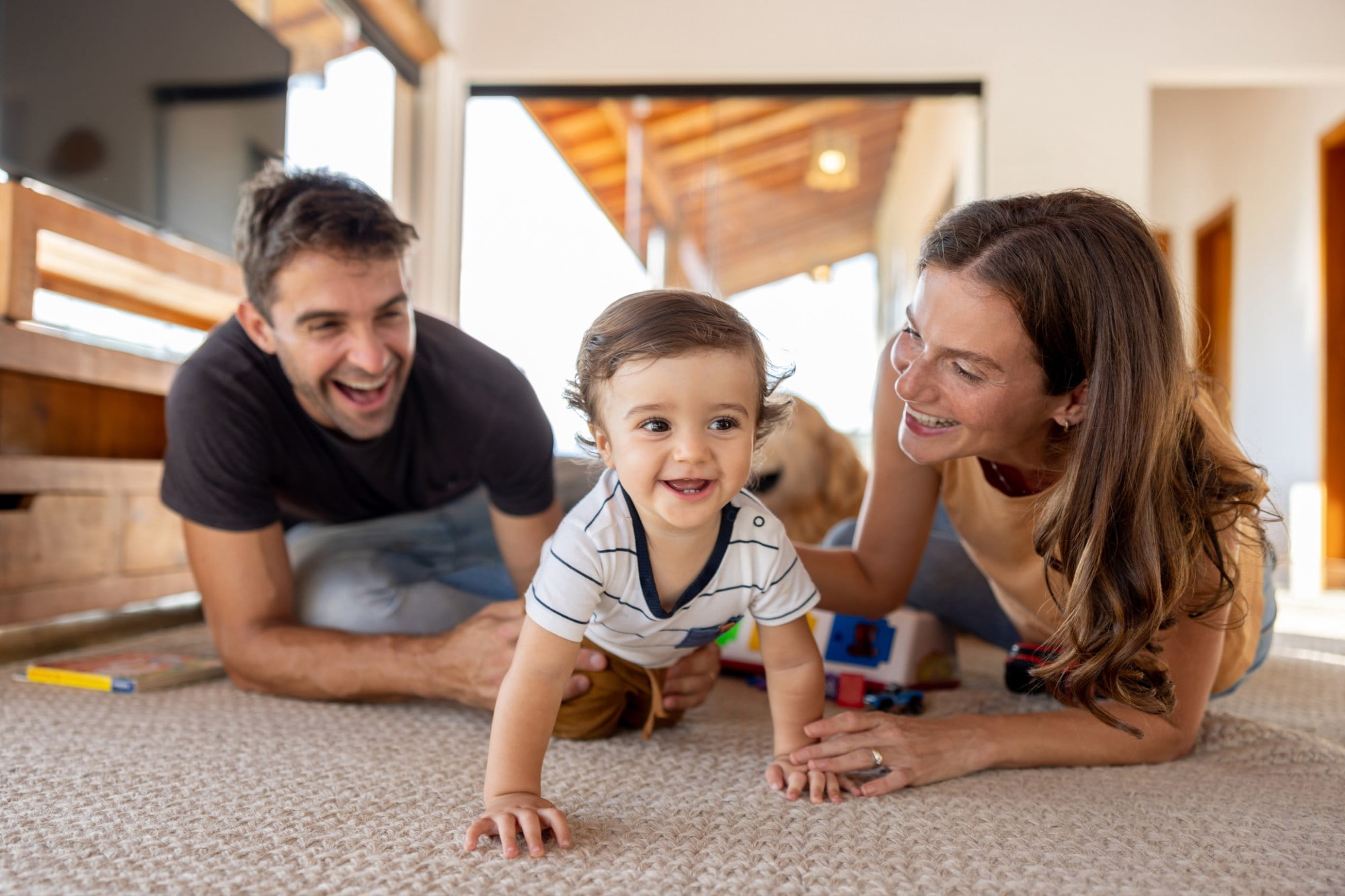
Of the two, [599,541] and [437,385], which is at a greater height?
[437,385]

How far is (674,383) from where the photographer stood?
921 mm

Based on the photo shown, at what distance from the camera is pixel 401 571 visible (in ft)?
5.27

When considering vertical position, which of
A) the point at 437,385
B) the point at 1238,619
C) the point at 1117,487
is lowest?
the point at 1238,619

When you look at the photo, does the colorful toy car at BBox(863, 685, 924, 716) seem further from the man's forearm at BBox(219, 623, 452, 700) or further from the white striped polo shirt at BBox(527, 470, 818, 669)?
the man's forearm at BBox(219, 623, 452, 700)

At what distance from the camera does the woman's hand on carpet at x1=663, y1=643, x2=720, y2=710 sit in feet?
3.95

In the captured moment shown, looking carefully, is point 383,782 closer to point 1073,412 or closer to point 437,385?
point 437,385

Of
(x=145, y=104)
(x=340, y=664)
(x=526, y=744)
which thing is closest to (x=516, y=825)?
(x=526, y=744)

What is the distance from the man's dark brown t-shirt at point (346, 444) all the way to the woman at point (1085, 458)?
0.63m

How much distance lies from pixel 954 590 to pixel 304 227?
1.14 metres

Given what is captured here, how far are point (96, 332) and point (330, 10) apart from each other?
145 cm

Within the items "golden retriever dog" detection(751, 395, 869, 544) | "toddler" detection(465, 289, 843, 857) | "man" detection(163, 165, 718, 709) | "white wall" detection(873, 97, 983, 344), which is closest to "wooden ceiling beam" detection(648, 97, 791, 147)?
"white wall" detection(873, 97, 983, 344)

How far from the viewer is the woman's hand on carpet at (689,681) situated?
3.95 ft

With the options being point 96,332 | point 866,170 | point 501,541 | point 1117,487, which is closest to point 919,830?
point 1117,487

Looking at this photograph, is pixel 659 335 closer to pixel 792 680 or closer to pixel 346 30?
pixel 792 680
